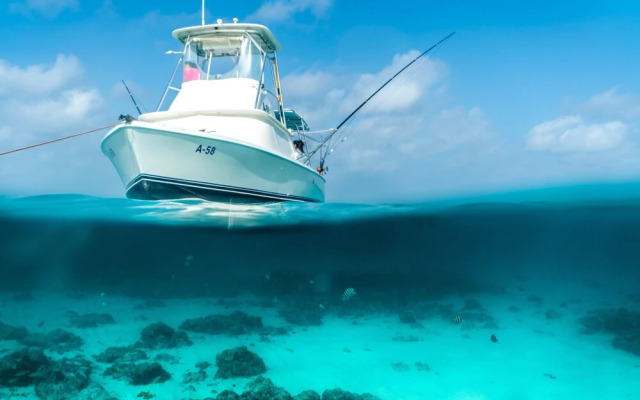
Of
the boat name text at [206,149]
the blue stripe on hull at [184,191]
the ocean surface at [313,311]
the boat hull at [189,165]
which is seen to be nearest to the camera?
the boat hull at [189,165]

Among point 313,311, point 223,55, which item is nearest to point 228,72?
point 223,55

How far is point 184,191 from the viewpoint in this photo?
11.5m

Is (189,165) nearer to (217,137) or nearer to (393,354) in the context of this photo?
(217,137)

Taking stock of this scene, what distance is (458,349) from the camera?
15.6 m

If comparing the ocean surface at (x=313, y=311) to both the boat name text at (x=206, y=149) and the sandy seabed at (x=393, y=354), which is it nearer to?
the sandy seabed at (x=393, y=354)

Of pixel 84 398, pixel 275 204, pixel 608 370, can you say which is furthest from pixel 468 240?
pixel 84 398

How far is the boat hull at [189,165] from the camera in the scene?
10523 mm

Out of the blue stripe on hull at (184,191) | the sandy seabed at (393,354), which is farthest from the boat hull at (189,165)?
the sandy seabed at (393,354)

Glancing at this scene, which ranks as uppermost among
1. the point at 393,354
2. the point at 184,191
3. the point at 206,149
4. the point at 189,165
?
the point at 206,149

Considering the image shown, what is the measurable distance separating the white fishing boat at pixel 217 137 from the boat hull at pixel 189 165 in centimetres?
3

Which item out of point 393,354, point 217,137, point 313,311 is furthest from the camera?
point 313,311

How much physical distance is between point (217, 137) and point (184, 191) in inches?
85.7

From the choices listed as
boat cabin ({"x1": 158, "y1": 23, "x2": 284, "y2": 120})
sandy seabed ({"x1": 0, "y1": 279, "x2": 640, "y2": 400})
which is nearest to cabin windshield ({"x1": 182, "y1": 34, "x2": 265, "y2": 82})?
boat cabin ({"x1": 158, "y1": 23, "x2": 284, "y2": 120})

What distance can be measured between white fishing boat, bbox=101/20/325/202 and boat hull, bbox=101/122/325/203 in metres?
0.03
